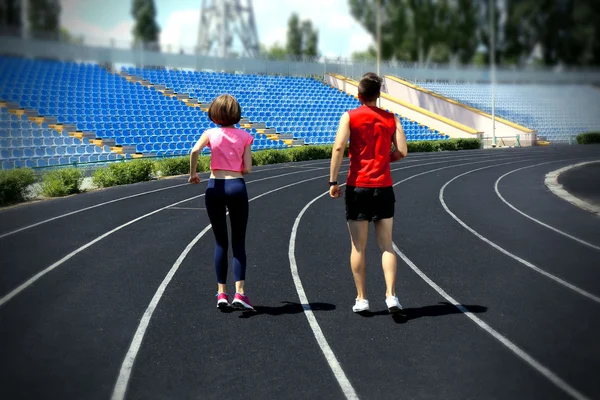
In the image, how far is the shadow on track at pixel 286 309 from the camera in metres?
5.27

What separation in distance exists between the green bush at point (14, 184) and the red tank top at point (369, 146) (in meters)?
10.1

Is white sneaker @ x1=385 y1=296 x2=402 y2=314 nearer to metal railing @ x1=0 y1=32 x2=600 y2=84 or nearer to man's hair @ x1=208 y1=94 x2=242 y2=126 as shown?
man's hair @ x1=208 y1=94 x2=242 y2=126

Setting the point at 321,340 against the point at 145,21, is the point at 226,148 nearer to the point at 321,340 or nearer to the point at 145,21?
the point at 145,21

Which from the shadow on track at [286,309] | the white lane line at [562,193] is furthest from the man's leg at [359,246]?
the white lane line at [562,193]

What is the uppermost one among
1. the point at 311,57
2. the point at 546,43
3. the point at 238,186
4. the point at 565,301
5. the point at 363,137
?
the point at 311,57

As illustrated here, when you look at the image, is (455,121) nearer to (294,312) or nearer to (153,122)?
(153,122)

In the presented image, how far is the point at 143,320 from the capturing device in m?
5.05

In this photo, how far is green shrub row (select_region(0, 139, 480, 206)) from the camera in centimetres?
1274

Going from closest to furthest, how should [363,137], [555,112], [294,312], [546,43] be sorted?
[546,43], [363,137], [294,312], [555,112]

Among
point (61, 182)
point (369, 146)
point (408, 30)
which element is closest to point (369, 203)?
point (369, 146)

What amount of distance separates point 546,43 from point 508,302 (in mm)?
2473

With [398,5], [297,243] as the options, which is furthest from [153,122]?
[297,243]

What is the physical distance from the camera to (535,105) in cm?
4116

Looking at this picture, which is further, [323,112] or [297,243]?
[323,112]
